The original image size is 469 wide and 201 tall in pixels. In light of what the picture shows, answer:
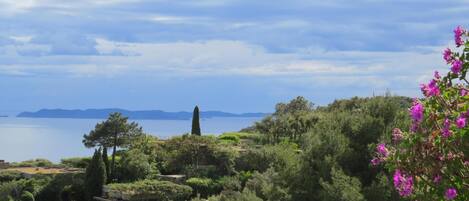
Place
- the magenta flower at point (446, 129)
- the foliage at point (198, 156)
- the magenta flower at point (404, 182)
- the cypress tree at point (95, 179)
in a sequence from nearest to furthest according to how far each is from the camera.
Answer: the magenta flower at point (446, 129)
the magenta flower at point (404, 182)
the cypress tree at point (95, 179)
the foliage at point (198, 156)

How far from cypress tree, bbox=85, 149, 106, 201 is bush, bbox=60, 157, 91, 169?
377 inches

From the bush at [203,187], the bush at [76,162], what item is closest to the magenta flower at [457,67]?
the bush at [203,187]

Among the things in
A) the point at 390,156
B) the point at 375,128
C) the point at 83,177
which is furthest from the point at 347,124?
the point at 83,177

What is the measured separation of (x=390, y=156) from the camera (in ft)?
17.5

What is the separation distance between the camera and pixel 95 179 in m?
38.8

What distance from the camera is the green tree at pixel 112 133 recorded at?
46000mm

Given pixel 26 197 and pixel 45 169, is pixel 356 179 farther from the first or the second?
pixel 45 169

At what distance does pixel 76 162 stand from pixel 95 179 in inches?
484

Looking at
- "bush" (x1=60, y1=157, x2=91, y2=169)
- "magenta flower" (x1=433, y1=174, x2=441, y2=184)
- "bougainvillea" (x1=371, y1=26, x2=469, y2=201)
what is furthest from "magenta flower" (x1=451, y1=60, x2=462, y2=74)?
"bush" (x1=60, y1=157, x2=91, y2=169)

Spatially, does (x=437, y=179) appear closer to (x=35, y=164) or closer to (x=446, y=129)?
(x=446, y=129)

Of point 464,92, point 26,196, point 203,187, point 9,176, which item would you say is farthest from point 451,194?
point 9,176

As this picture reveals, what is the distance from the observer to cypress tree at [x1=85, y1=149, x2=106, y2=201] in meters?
38.8

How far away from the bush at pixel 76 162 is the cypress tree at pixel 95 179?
9570 millimetres

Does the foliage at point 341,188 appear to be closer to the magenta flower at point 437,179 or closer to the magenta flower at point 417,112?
the magenta flower at point 437,179
